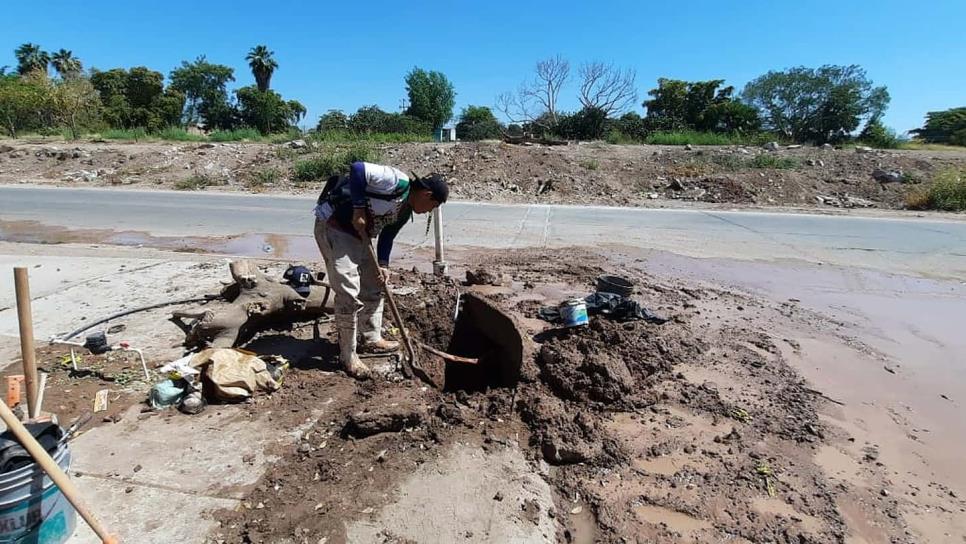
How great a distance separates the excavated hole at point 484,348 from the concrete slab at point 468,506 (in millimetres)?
1022

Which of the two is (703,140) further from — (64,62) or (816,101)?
(64,62)

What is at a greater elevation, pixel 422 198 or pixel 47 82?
pixel 47 82

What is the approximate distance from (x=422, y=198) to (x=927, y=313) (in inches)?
221

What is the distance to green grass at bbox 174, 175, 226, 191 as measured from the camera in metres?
16.7

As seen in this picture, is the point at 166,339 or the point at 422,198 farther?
the point at 166,339

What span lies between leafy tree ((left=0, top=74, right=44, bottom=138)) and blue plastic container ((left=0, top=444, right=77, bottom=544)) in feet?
119

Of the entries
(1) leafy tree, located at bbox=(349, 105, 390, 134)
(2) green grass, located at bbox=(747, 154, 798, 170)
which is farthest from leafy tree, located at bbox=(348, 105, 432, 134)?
(2) green grass, located at bbox=(747, 154, 798, 170)

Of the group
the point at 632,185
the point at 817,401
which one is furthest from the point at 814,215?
the point at 817,401

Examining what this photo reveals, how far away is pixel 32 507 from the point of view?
200cm

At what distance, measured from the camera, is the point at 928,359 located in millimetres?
4633

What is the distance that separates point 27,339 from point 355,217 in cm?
183

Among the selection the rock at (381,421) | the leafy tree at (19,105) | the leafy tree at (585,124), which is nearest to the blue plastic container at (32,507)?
the rock at (381,421)

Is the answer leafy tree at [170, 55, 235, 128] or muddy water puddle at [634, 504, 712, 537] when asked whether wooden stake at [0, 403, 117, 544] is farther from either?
leafy tree at [170, 55, 235, 128]

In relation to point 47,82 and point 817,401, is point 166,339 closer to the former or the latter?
point 817,401
